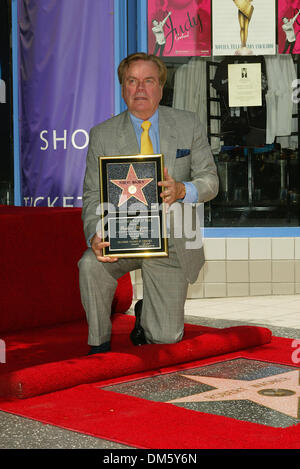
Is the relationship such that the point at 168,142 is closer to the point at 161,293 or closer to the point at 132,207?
the point at 132,207

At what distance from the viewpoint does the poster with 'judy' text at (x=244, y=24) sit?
19.8 feet

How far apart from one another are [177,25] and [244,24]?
525 mm

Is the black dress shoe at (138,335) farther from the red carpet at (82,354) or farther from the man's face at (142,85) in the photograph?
the man's face at (142,85)

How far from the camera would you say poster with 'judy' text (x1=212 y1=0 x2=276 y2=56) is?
6.05 metres

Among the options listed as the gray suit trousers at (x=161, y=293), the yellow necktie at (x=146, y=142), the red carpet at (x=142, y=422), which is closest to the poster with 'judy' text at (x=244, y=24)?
the yellow necktie at (x=146, y=142)

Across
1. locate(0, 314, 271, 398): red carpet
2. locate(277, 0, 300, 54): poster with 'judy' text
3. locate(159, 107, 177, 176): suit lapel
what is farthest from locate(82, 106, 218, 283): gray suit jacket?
locate(277, 0, 300, 54): poster with 'judy' text

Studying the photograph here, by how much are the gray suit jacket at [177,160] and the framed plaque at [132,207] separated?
154 millimetres

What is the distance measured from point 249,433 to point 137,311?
1556 mm

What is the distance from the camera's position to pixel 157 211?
3494 millimetres

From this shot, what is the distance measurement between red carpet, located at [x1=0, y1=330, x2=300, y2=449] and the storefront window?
3.35 m

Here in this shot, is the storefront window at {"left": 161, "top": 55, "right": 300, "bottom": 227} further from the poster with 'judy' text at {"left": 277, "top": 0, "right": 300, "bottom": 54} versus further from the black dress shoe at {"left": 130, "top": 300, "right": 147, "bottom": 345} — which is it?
the black dress shoe at {"left": 130, "top": 300, "right": 147, "bottom": 345}

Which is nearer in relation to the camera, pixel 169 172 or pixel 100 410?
pixel 100 410

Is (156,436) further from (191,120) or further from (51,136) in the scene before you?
(51,136)

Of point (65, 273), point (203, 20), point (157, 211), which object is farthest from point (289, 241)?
point (157, 211)
